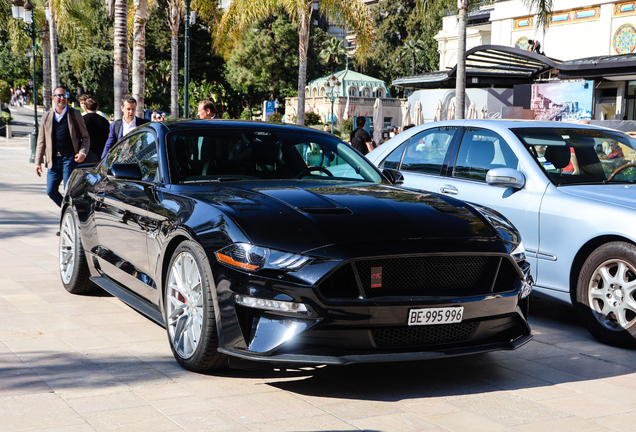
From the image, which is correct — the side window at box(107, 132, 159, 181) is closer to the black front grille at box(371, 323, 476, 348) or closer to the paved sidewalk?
the paved sidewalk

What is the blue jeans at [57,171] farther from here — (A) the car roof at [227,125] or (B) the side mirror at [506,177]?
(B) the side mirror at [506,177]

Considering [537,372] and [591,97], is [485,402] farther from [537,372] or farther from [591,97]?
[591,97]

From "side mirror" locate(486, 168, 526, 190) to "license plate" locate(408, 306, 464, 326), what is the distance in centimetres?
219

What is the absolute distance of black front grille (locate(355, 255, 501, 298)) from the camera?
372 centimetres

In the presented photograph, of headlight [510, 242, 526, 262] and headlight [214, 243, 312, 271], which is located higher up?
headlight [214, 243, 312, 271]

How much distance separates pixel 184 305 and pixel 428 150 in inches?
141

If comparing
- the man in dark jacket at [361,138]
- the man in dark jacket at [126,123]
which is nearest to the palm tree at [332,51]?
the man in dark jacket at [361,138]

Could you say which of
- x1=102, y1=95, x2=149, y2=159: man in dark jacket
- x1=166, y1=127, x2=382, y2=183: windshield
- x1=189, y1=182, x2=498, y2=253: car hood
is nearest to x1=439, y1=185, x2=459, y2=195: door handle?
x1=166, y1=127, x2=382, y2=183: windshield

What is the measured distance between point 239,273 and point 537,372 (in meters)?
2.03

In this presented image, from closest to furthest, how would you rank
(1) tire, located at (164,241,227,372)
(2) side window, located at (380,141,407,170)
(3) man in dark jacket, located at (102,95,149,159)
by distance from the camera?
(1) tire, located at (164,241,227,372), (2) side window, located at (380,141,407,170), (3) man in dark jacket, located at (102,95,149,159)

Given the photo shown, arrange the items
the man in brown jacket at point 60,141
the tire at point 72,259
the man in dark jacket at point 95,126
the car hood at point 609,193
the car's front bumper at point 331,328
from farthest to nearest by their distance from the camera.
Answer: the man in dark jacket at point 95,126 < the man in brown jacket at point 60,141 < the tire at point 72,259 < the car hood at point 609,193 < the car's front bumper at point 331,328

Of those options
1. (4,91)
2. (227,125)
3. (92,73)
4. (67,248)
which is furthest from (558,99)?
(4,91)

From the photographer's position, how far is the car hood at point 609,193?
5211 millimetres

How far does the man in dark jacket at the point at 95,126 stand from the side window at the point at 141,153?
4503 millimetres
